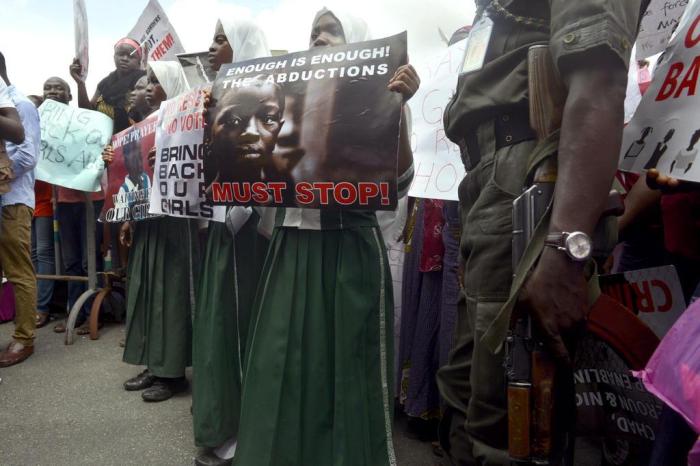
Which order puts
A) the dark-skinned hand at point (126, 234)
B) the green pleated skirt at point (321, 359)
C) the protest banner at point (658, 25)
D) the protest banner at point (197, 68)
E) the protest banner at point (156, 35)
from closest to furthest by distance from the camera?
1. the green pleated skirt at point (321, 359)
2. the protest banner at point (658, 25)
3. the protest banner at point (197, 68)
4. the dark-skinned hand at point (126, 234)
5. the protest banner at point (156, 35)

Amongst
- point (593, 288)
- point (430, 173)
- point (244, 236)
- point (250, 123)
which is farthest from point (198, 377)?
point (593, 288)

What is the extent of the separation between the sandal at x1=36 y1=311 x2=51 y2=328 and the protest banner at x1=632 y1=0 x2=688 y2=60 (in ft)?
16.1

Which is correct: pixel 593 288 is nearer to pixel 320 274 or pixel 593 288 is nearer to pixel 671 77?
pixel 671 77

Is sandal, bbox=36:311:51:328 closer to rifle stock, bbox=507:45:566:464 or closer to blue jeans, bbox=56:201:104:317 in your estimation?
blue jeans, bbox=56:201:104:317

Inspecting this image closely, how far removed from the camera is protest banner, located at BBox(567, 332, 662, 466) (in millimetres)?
1434

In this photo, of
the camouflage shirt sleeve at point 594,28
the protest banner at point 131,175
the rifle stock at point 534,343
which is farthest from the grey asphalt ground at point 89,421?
the camouflage shirt sleeve at point 594,28

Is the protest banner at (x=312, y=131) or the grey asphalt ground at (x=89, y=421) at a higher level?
the protest banner at (x=312, y=131)

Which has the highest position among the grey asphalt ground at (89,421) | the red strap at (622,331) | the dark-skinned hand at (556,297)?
the dark-skinned hand at (556,297)

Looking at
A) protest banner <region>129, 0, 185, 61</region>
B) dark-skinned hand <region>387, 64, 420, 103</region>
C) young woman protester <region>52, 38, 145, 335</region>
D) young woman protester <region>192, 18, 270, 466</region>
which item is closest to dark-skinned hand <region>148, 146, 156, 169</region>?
young woman protester <region>192, 18, 270, 466</region>

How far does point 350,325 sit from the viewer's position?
190 cm

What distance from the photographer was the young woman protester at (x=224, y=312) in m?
2.25

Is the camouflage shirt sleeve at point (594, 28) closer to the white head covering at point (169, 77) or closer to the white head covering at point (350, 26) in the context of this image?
the white head covering at point (350, 26)

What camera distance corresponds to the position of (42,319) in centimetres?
482

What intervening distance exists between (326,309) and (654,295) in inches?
41.6
